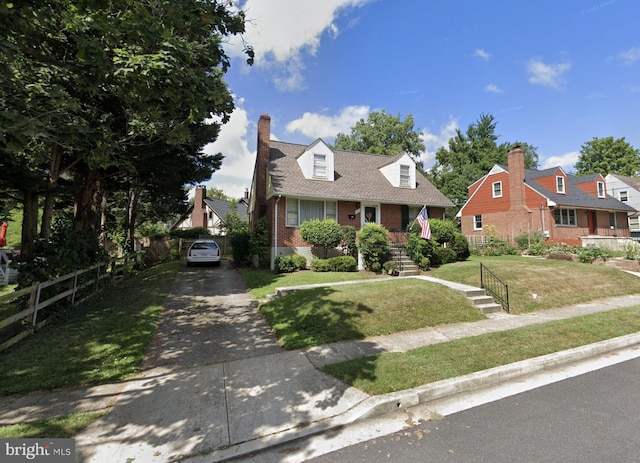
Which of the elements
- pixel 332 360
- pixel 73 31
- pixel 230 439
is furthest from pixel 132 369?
pixel 73 31

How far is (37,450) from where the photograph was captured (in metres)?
2.85

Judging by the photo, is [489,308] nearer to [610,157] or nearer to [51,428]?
[51,428]

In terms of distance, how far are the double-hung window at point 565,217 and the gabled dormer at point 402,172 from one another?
13643 mm

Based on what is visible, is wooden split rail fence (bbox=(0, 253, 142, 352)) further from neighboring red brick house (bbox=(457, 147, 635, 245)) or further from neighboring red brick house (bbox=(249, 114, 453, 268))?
neighboring red brick house (bbox=(457, 147, 635, 245))

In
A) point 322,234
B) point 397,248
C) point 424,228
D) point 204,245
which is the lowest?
point 397,248

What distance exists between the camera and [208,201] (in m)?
40.1

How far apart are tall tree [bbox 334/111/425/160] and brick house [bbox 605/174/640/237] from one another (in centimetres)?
2237

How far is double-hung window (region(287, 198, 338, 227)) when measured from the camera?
1540 centimetres

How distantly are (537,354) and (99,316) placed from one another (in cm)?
982

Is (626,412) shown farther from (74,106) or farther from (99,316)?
(99,316)

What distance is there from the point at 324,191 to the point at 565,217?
2184 cm

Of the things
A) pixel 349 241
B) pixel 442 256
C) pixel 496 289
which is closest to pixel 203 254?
pixel 349 241

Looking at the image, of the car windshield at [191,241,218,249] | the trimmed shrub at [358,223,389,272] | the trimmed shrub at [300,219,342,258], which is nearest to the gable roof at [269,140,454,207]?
the trimmed shrub at [300,219,342,258]

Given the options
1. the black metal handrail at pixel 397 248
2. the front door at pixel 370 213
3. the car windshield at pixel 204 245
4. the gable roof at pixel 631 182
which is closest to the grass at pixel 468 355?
the black metal handrail at pixel 397 248
